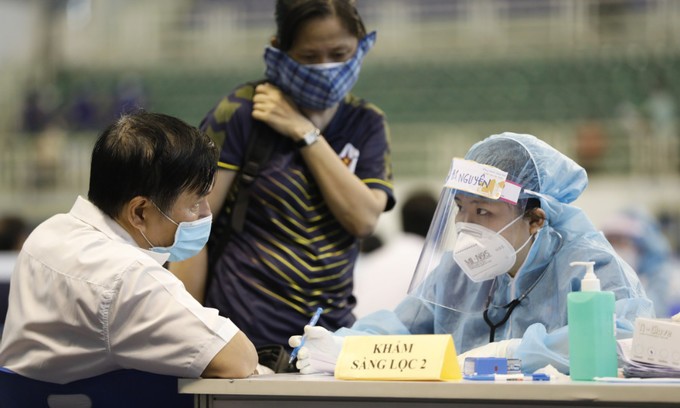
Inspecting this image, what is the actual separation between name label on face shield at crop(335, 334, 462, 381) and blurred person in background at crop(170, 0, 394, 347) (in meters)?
0.62

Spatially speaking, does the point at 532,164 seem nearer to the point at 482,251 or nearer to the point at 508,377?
the point at 482,251

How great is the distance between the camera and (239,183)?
7.59 ft

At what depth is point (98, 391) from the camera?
1.68 meters

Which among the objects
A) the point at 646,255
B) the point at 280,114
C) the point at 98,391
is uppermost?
the point at 280,114

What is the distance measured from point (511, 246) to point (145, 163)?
73 centimetres

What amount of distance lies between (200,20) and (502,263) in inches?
403

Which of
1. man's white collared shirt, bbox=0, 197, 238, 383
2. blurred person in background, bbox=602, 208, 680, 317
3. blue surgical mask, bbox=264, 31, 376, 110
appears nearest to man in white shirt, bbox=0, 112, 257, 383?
man's white collared shirt, bbox=0, 197, 238, 383

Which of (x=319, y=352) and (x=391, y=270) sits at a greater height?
(x=319, y=352)

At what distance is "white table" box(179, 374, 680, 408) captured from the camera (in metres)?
1.41

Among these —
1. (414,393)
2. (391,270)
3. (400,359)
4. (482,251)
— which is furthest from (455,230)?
(391,270)

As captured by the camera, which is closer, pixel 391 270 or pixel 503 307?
pixel 503 307

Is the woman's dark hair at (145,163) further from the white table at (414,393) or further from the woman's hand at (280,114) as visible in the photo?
the woman's hand at (280,114)

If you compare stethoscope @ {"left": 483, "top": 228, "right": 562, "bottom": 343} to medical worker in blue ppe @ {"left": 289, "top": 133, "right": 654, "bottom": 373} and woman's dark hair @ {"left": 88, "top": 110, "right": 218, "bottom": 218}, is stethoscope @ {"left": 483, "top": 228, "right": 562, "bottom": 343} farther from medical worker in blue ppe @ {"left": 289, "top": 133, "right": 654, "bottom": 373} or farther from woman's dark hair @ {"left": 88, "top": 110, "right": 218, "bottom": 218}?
woman's dark hair @ {"left": 88, "top": 110, "right": 218, "bottom": 218}

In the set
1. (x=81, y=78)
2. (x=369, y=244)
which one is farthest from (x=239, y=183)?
(x=81, y=78)
